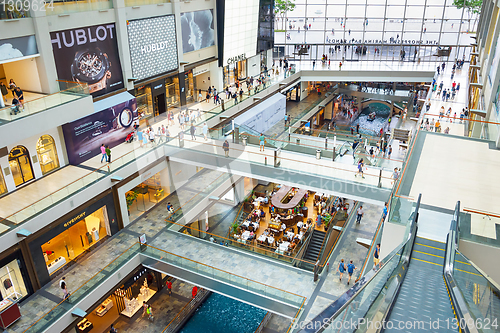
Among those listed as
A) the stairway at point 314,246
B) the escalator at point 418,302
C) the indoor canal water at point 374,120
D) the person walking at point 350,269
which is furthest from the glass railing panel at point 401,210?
the indoor canal water at point 374,120

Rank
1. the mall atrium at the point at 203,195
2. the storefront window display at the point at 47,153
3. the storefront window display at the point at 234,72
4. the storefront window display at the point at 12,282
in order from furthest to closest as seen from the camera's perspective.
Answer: the storefront window display at the point at 234,72
the storefront window display at the point at 47,153
the storefront window display at the point at 12,282
the mall atrium at the point at 203,195

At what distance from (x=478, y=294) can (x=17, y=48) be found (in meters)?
17.6

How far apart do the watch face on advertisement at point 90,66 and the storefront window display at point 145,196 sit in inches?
249

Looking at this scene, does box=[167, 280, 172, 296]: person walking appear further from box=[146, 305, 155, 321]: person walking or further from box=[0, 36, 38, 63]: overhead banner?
box=[0, 36, 38, 63]: overhead banner

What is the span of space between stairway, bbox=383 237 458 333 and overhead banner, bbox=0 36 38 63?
16.4 metres

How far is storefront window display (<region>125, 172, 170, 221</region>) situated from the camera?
20938mm

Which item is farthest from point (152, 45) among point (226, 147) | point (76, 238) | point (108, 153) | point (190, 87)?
point (76, 238)

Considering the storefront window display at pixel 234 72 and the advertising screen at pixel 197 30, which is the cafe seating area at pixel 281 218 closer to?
the storefront window display at pixel 234 72

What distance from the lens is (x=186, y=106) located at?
27.0 meters

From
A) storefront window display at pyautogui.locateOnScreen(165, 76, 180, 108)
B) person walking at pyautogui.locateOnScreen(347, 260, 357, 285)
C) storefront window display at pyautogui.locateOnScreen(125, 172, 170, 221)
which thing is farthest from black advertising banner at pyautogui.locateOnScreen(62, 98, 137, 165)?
person walking at pyautogui.locateOnScreen(347, 260, 357, 285)

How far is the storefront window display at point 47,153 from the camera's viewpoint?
17391mm

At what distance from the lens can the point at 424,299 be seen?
5.76m

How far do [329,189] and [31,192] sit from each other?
1338 cm

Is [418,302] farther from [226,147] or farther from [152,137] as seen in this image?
[152,137]
